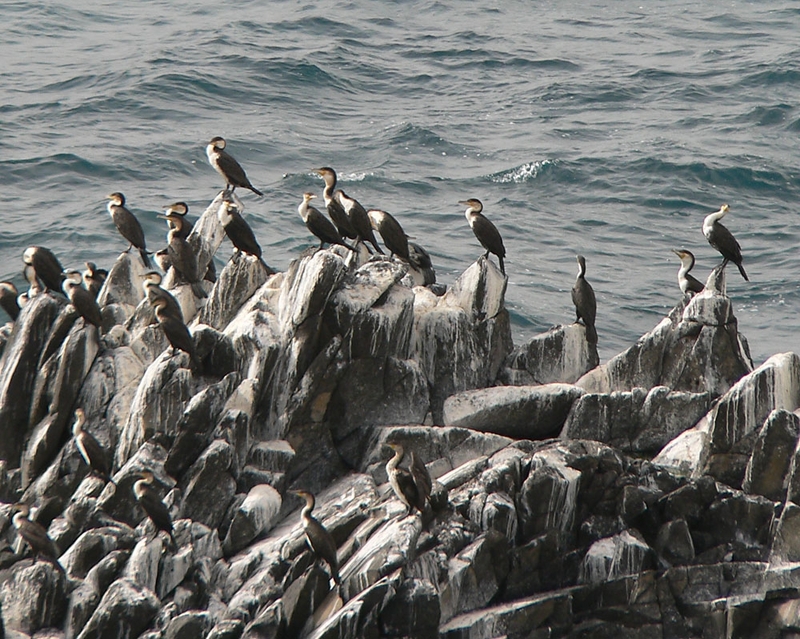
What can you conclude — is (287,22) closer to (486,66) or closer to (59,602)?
(486,66)

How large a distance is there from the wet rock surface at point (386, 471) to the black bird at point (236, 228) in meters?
0.24

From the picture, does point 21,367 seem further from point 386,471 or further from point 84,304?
point 386,471

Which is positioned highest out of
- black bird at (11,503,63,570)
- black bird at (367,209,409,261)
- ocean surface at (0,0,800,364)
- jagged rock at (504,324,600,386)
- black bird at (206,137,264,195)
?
black bird at (206,137,264,195)

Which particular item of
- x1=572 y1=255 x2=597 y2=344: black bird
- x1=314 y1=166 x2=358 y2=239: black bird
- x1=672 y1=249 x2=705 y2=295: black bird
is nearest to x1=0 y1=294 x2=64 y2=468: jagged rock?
x1=314 y1=166 x2=358 y2=239: black bird

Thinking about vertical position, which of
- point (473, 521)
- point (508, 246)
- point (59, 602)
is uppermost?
point (473, 521)

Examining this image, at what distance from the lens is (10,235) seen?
2928 cm

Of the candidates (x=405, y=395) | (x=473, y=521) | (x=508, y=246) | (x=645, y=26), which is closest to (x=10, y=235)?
(x=508, y=246)

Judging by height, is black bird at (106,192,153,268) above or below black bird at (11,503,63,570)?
above

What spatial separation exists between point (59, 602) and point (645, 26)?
37.9 meters

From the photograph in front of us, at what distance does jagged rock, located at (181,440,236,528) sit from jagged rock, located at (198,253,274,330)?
2.63 metres

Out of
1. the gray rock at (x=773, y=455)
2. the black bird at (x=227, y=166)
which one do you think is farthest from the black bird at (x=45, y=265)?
the gray rock at (x=773, y=455)

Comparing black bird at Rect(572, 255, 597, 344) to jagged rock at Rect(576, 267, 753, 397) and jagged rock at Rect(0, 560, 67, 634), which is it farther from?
jagged rock at Rect(0, 560, 67, 634)

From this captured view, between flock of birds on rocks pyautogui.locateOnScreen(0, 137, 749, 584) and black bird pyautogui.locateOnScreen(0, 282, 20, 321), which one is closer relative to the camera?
flock of birds on rocks pyautogui.locateOnScreen(0, 137, 749, 584)

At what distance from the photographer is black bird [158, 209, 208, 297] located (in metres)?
17.1
